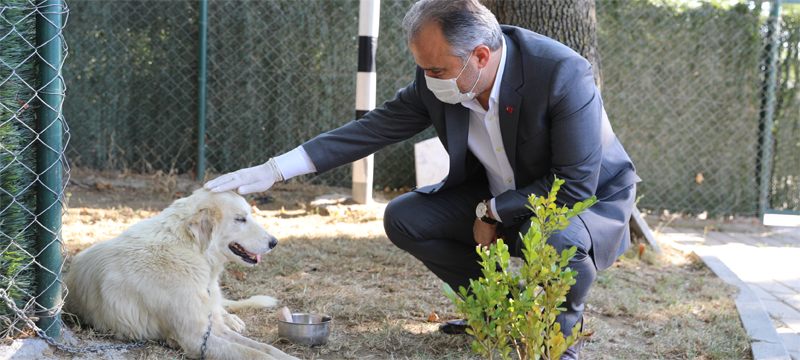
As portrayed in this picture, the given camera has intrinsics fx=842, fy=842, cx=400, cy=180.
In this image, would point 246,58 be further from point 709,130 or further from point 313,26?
point 709,130

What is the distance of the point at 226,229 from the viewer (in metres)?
3.69

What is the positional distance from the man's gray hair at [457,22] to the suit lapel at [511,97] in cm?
19

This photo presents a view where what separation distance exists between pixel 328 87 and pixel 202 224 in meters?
5.16

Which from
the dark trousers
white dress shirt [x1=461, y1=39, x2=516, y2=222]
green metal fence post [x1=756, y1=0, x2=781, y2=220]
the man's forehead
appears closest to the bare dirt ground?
the dark trousers

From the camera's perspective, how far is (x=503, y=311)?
8.93ft

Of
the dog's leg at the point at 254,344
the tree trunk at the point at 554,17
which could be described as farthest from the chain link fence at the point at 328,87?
the dog's leg at the point at 254,344

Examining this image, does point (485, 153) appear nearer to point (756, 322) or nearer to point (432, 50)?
point (432, 50)

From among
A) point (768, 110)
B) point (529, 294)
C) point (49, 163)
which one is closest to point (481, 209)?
point (529, 294)

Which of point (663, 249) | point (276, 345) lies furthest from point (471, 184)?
point (663, 249)

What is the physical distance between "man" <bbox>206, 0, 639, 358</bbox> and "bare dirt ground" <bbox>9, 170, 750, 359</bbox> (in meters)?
0.43

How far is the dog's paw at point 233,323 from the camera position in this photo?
12.6ft

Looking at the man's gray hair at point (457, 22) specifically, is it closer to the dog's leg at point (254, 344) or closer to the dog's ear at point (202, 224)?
the dog's ear at point (202, 224)

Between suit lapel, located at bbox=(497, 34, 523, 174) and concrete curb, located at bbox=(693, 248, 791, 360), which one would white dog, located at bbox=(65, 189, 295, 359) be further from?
concrete curb, located at bbox=(693, 248, 791, 360)

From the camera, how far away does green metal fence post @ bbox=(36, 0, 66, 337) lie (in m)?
3.22
